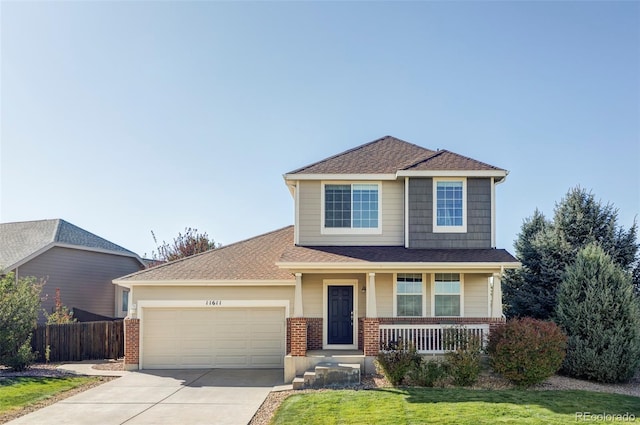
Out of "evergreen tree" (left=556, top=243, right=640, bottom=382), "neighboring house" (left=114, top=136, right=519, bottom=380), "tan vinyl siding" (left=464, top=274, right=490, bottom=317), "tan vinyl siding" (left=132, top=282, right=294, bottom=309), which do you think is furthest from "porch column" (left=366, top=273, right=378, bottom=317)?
"evergreen tree" (left=556, top=243, right=640, bottom=382)

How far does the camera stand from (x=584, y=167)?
58.1ft

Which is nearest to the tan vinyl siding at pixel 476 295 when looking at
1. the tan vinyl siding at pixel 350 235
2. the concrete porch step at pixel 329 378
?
the tan vinyl siding at pixel 350 235

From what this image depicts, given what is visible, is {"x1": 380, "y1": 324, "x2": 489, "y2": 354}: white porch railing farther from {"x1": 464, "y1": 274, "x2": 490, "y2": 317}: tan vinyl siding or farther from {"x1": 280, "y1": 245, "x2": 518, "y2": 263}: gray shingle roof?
{"x1": 464, "y1": 274, "x2": 490, "y2": 317}: tan vinyl siding

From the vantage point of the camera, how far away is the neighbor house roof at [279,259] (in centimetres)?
1420

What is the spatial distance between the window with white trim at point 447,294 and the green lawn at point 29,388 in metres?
9.72

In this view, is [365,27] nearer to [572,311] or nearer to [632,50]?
[632,50]

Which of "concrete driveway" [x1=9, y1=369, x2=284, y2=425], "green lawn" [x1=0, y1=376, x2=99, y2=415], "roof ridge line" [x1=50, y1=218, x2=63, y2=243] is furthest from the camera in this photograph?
"roof ridge line" [x1=50, y1=218, x2=63, y2=243]

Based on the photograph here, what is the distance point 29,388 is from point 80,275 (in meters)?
11.1

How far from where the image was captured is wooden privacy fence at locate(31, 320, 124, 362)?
17.7 metres

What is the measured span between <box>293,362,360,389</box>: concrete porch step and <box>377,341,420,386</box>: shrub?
0.67 meters

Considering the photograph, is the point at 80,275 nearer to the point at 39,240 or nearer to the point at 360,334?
the point at 39,240

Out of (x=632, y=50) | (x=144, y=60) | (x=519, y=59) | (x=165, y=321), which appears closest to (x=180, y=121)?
(x=144, y=60)

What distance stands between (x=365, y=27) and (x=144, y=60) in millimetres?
6655

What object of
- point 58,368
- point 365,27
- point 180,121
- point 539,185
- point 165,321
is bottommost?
point 58,368
